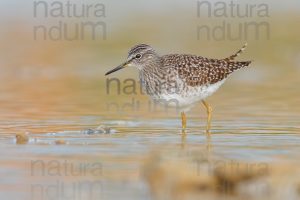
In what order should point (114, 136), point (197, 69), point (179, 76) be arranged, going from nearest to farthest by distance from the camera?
point (114, 136)
point (179, 76)
point (197, 69)

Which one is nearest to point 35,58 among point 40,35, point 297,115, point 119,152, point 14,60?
point 14,60

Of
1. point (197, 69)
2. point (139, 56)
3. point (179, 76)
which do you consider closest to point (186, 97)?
point (179, 76)

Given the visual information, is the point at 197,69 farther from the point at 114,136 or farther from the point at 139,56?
the point at 114,136

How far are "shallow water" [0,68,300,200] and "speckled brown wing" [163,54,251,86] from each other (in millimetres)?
803

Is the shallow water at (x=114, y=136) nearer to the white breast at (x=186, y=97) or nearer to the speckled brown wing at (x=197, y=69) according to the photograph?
the white breast at (x=186, y=97)

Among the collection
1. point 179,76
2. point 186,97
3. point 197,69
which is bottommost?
point 186,97

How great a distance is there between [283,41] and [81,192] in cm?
1833

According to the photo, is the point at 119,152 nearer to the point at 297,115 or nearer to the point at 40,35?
the point at 297,115

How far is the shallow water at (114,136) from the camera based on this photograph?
10602 millimetres

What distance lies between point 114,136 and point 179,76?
6.51 ft

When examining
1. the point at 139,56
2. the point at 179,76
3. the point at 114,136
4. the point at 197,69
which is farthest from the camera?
the point at 139,56

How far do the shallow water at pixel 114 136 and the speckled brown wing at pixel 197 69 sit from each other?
80 centimetres

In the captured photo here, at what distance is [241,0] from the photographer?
102ft

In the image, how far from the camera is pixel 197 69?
51.5 ft
